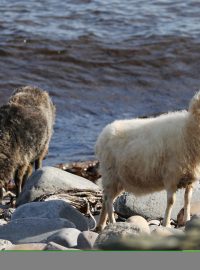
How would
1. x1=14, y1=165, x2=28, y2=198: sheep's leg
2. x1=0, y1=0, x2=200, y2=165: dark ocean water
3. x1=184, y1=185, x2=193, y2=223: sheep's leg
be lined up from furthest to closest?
1. x1=0, y1=0, x2=200, y2=165: dark ocean water
2. x1=14, y1=165, x2=28, y2=198: sheep's leg
3. x1=184, y1=185, x2=193, y2=223: sheep's leg

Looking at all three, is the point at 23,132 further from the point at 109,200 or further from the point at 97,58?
the point at 97,58

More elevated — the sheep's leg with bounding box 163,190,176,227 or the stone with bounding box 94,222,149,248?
the stone with bounding box 94,222,149,248

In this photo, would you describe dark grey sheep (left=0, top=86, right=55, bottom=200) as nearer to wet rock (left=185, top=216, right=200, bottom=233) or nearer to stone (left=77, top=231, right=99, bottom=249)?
stone (left=77, top=231, right=99, bottom=249)

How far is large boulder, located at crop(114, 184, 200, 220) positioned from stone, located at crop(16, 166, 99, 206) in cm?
116

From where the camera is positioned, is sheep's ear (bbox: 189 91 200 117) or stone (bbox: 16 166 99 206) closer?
sheep's ear (bbox: 189 91 200 117)

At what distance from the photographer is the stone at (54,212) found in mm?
7270

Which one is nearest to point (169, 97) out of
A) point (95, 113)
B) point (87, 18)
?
point (95, 113)

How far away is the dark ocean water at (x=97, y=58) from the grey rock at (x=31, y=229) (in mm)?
7203

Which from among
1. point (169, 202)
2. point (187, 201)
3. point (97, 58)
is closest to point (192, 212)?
point (187, 201)

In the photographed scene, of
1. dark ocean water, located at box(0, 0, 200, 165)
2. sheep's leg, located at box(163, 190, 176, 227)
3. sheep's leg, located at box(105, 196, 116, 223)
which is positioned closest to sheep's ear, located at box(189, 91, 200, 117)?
sheep's leg, located at box(163, 190, 176, 227)

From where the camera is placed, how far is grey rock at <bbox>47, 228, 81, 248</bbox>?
18.8 feet

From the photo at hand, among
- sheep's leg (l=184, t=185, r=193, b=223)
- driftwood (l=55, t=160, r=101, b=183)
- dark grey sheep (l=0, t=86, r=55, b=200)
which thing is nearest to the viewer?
sheep's leg (l=184, t=185, r=193, b=223)

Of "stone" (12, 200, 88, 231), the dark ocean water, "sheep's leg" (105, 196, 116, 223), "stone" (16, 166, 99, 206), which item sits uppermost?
"sheep's leg" (105, 196, 116, 223)

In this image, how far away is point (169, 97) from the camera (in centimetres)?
1867
